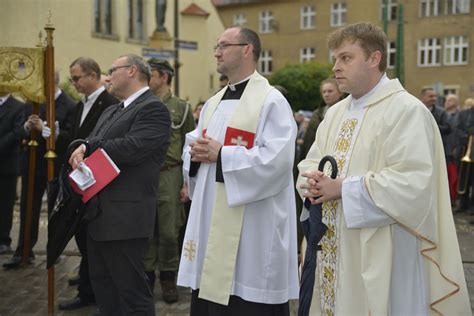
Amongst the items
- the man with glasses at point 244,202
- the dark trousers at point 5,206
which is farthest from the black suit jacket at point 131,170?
the dark trousers at point 5,206

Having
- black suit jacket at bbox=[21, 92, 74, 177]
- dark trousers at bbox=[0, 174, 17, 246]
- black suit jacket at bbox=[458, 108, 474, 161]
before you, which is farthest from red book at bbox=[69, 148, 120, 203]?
black suit jacket at bbox=[458, 108, 474, 161]

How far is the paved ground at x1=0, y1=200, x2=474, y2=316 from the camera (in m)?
4.86

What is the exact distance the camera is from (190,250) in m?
3.50

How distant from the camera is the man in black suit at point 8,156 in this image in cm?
657

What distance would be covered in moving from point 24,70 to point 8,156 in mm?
2283

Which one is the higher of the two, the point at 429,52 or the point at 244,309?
the point at 429,52

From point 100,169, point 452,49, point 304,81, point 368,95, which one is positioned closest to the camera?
point 368,95

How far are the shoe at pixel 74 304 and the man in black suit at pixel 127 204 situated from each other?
39.2 inches

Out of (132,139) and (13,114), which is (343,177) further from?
(13,114)

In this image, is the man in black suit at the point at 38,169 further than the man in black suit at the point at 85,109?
Yes

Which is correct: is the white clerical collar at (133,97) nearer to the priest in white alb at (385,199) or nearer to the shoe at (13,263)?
the priest in white alb at (385,199)

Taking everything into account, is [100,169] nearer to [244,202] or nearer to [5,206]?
[244,202]

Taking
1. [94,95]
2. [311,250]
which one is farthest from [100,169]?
[94,95]

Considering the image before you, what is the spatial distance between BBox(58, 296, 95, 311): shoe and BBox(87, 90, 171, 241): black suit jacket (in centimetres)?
138
